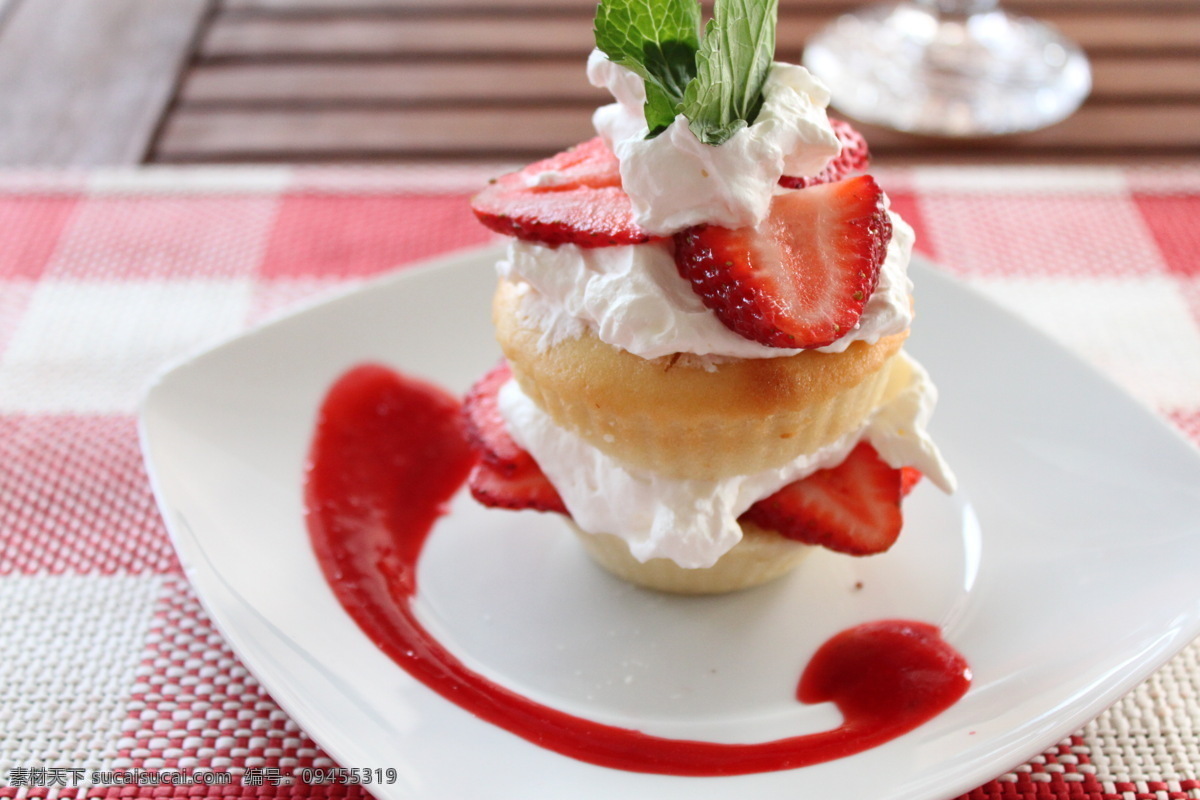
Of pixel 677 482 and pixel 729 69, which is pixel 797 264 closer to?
pixel 729 69

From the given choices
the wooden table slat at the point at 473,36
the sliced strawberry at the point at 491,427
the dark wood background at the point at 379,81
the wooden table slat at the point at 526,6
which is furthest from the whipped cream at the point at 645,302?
the wooden table slat at the point at 526,6

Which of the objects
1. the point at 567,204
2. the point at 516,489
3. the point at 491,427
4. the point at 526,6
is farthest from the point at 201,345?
the point at 526,6

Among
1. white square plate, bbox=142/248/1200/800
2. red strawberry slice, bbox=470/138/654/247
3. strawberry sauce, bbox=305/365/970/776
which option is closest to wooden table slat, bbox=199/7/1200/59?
white square plate, bbox=142/248/1200/800

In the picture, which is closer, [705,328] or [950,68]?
[705,328]

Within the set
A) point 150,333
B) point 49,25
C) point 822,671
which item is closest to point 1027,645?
point 822,671

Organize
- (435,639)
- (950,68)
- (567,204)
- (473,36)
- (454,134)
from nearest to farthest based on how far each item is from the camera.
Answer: (567,204), (435,639), (454,134), (950,68), (473,36)

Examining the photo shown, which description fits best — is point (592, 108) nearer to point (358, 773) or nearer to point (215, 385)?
point (215, 385)

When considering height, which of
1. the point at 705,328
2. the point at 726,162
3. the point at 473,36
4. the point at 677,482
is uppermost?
the point at 726,162

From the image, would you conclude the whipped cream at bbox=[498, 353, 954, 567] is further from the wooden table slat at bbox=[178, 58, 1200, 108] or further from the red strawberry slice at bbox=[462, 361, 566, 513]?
the wooden table slat at bbox=[178, 58, 1200, 108]

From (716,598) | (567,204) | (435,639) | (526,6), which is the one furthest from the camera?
(526,6)
